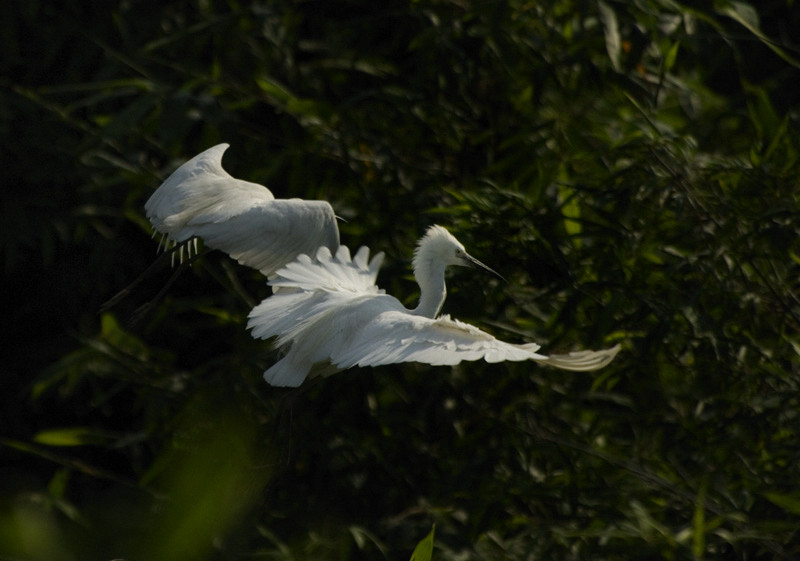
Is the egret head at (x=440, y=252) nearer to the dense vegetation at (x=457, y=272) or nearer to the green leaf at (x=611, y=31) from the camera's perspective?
the dense vegetation at (x=457, y=272)

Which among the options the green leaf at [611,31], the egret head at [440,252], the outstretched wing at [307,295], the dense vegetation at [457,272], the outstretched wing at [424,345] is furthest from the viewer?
the green leaf at [611,31]

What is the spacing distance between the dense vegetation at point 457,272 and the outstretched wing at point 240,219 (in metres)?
0.27

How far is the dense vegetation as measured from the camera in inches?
89.4

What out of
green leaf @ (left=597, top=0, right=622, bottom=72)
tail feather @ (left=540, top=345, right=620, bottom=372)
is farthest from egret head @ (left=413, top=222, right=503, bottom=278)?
green leaf @ (left=597, top=0, right=622, bottom=72)

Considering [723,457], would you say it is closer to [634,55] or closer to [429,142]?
[634,55]

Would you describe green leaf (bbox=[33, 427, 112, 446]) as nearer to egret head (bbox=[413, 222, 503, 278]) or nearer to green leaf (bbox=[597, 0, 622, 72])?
egret head (bbox=[413, 222, 503, 278])

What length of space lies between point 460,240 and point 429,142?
34.7 inches

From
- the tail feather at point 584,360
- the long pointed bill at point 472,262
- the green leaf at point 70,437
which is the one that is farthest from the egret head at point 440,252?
the green leaf at point 70,437

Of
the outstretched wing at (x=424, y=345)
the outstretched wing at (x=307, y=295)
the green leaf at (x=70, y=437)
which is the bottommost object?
the green leaf at (x=70, y=437)

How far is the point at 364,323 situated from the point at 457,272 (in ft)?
1.81

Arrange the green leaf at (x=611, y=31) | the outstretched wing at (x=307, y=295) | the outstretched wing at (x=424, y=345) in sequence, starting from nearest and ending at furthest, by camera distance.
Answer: the outstretched wing at (x=424, y=345) → the outstretched wing at (x=307, y=295) → the green leaf at (x=611, y=31)

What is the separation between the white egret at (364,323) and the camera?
1.65m

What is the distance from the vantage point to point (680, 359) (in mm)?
2523

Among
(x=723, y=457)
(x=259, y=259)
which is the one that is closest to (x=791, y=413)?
(x=723, y=457)
